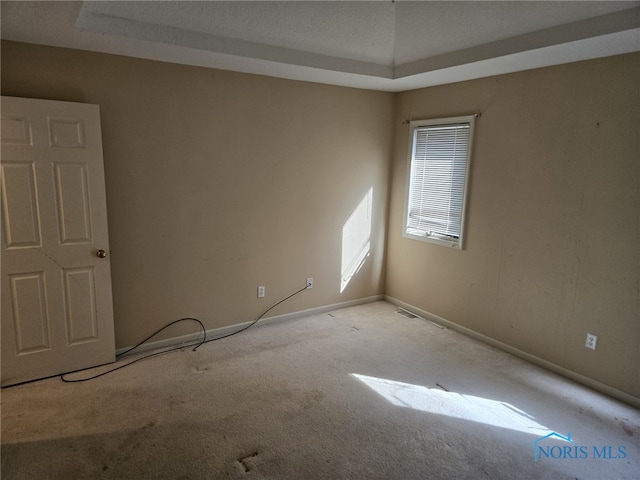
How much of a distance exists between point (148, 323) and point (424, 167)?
310cm

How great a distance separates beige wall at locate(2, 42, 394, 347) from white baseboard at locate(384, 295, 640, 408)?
103 cm

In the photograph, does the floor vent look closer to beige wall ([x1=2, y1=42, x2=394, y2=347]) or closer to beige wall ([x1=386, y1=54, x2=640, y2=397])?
beige wall ([x1=386, y1=54, x2=640, y2=397])

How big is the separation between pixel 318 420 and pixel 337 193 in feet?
7.90

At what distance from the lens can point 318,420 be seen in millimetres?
2551

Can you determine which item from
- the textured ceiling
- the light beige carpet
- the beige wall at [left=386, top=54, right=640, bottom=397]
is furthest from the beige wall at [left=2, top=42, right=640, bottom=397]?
the light beige carpet

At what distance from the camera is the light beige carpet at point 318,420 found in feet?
7.09

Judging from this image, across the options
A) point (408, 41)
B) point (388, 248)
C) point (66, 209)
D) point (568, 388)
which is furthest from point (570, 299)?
point (66, 209)

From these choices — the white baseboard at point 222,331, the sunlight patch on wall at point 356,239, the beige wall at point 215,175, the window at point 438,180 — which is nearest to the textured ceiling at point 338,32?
the beige wall at point 215,175

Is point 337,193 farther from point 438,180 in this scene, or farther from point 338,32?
point 338,32

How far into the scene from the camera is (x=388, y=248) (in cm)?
481

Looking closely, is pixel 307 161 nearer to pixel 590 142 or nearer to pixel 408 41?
pixel 408 41

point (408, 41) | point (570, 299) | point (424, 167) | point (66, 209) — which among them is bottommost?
point (570, 299)

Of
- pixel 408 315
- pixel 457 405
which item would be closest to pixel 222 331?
pixel 408 315

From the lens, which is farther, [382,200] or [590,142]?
[382,200]
